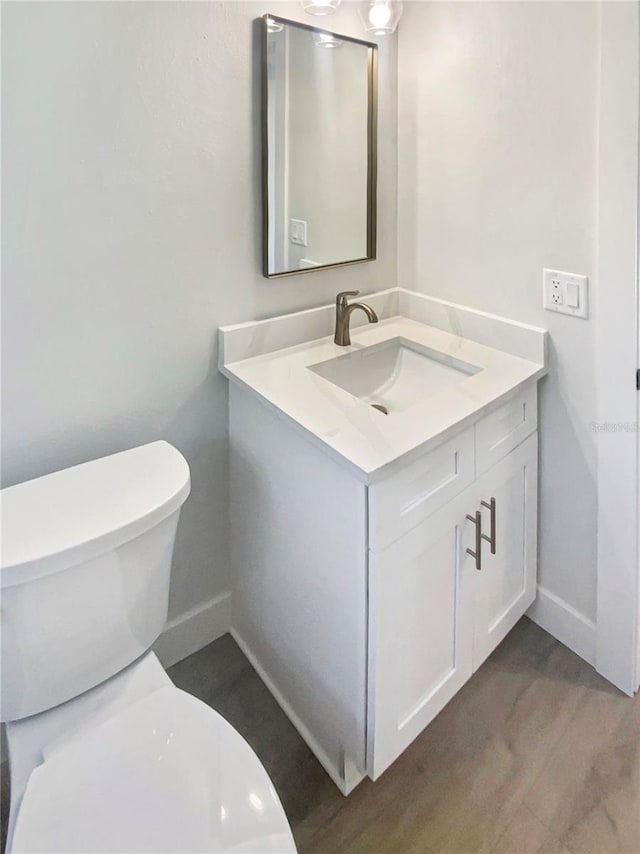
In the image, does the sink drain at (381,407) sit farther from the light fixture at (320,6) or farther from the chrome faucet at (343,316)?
the light fixture at (320,6)

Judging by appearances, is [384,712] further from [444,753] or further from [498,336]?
[498,336]

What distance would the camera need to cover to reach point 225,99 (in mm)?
1382

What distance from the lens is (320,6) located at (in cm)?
142

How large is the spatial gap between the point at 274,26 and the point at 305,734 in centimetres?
172

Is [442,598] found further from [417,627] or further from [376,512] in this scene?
[376,512]

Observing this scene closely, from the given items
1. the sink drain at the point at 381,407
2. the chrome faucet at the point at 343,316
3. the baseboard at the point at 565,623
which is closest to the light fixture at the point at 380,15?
the chrome faucet at the point at 343,316

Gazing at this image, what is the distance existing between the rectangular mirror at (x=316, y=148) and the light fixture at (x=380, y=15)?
52 millimetres

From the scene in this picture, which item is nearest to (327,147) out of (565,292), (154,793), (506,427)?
(565,292)

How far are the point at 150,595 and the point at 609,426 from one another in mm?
1144

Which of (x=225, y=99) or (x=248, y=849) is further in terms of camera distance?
(x=225, y=99)

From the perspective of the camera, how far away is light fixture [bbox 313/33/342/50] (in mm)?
1512

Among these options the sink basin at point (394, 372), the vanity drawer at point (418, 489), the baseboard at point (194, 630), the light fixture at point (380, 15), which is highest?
the light fixture at point (380, 15)

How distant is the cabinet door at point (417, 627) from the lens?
47.4 inches

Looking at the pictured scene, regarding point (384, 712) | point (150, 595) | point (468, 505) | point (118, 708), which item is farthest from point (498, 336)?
point (118, 708)
